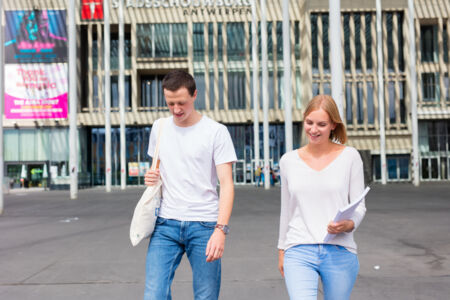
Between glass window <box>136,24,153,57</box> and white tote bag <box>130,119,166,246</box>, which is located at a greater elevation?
glass window <box>136,24,153,57</box>

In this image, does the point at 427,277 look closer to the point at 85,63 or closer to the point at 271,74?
the point at 271,74

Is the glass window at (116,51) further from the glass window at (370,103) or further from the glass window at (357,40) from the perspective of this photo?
the glass window at (370,103)

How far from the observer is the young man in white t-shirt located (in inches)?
116

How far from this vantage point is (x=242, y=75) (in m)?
41.9

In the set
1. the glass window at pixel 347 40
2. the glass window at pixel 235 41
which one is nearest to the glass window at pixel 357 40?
the glass window at pixel 347 40

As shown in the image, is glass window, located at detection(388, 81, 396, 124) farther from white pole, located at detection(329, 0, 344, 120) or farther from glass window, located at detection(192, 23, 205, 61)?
white pole, located at detection(329, 0, 344, 120)

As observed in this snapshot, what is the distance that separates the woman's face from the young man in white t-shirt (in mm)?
544

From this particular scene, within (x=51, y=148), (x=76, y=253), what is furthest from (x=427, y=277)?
(x=51, y=148)

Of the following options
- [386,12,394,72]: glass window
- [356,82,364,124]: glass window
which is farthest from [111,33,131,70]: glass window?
[386,12,394,72]: glass window

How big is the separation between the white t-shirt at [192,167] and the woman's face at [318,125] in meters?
0.54

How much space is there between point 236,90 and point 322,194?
39.6m

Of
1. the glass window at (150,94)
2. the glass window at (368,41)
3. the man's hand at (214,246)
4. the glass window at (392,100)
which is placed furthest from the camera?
the glass window at (150,94)

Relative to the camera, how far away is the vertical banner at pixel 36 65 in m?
40.3

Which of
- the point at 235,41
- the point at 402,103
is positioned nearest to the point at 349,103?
the point at 402,103
